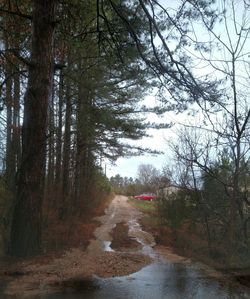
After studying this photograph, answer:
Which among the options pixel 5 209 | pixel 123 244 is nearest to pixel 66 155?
pixel 123 244

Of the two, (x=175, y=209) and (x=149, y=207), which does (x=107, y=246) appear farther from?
(x=149, y=207)

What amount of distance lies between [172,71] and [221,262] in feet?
18.6

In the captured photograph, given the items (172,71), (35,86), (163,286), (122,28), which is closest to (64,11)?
(122,28)

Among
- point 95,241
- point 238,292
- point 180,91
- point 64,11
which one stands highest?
point 64,11

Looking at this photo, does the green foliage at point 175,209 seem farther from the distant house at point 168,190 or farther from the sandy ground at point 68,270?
the sandy ground at point 68,270

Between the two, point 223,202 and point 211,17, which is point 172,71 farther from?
point 223,202

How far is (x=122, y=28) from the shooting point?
1261cm

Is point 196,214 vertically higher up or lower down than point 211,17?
lower down

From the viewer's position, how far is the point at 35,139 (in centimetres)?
1178

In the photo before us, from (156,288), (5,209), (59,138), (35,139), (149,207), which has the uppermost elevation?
(59,138)

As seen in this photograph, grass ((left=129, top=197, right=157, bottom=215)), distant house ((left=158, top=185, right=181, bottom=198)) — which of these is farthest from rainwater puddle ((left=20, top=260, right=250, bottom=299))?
grass ((left=129, top=197, right=157, bottom=215))

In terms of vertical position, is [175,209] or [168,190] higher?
[168,190]

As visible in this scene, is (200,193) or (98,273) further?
(200,193)

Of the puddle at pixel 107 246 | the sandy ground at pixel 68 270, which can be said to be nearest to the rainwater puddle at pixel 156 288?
the sandy ground at pixel 68 270
